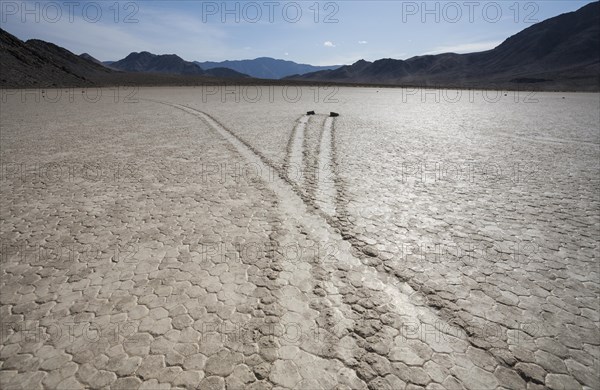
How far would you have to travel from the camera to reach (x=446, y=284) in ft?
9.55

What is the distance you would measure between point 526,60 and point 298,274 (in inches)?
4552

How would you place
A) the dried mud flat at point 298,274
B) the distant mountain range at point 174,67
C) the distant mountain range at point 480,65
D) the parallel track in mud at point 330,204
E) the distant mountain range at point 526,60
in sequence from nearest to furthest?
1. the dried mud flat at point 298,274
2. the parallel track in mud at point 330,204
3. the distant mountain range at point 480,65
4. the distant mountain range at point 526,60
5. the distant mountain range at point 174,67

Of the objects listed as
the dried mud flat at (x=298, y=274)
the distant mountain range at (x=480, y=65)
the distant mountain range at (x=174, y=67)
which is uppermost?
the distant mountain range at (x=174, y=67)

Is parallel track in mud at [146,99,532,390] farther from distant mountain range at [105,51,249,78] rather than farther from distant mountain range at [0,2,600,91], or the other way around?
distant mountain range at [105,51,249,78]

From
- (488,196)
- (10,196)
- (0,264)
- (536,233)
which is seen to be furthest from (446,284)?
(10,196)

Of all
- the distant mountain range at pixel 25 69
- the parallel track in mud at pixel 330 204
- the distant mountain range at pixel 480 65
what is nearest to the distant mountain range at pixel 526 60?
the distant mountain range at pixel 480 65

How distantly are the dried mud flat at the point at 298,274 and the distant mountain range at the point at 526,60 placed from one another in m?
71.2

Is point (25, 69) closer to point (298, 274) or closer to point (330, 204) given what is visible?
point (330, 204)

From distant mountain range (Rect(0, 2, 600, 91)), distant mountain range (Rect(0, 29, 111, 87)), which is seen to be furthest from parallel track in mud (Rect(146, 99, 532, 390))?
distant mountain range (Rect(0, 2, 600, 91))

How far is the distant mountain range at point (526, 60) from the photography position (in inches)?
2958

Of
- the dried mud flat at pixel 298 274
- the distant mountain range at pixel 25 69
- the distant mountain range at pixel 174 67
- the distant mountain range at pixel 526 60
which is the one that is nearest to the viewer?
the dried mud flat at pixel 298 274

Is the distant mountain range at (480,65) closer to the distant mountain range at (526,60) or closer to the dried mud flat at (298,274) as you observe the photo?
the distant mountain range at (526,60)

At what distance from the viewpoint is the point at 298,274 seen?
304cm

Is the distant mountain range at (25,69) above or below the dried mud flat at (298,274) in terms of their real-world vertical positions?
above
